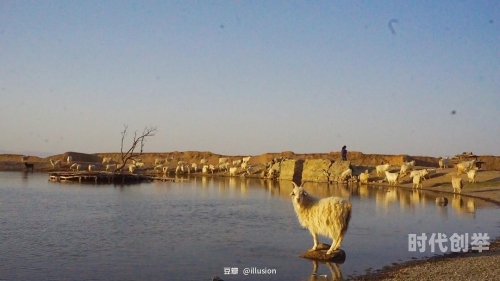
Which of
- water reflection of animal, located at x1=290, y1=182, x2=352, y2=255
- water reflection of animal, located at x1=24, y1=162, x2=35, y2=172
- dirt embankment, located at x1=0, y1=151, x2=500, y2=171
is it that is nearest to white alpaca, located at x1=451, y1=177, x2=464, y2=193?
dirt embankment, located at x1=0, y1=151, x2=500, y2=171

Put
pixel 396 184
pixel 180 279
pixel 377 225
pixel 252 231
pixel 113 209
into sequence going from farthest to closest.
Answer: pixel 396 184 < pixel 113 209 < pixel 377 225 < pixel 252 231 < pixel 180 279

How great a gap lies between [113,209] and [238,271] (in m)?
12.2

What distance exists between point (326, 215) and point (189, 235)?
509cm

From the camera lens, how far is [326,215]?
12094 millimetres

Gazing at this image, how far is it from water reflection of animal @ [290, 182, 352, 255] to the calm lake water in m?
0.76

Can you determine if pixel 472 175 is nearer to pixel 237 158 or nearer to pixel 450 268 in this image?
pixel 450 268

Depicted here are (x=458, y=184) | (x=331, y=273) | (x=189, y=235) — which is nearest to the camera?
(x=331, y=273)

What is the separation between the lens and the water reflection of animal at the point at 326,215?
12016mm

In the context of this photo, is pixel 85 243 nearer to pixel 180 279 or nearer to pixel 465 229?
pixel 180 279

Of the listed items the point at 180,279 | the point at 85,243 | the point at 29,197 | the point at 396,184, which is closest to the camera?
the point at 180,279

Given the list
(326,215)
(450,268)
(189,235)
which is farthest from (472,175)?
(450,268)

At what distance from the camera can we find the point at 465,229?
1706 cm

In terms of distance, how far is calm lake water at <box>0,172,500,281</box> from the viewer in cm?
1121

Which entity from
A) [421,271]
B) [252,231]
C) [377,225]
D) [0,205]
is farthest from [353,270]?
[0,205]
